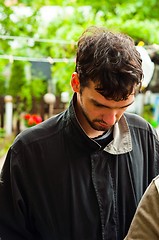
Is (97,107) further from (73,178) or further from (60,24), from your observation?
(60,24)

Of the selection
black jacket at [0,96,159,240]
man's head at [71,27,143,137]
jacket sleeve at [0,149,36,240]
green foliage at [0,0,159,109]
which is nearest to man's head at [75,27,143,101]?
man's head at [71,27,143,137]

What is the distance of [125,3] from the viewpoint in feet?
10.5

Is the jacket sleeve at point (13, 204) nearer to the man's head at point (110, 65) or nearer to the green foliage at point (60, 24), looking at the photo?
the man's head at point (110, 65)

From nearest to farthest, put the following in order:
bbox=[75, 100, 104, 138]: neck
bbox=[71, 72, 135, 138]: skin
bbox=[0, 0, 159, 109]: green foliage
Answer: bbox=[71, 72, 135, 138]: skin, bbox=[75, 100, 104, 138]: neck, bbox=[0, 0, 159, 109]: green foliage

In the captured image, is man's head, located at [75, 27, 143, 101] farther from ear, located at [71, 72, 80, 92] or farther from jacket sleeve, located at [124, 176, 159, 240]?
jacket sleeve, located at [124, 176, 159, 240]

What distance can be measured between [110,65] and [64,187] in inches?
12.9

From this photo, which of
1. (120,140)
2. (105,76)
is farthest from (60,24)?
(105,76)

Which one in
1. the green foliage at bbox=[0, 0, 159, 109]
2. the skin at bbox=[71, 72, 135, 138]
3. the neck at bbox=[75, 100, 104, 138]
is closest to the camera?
the skin at bbox=[71, 72, 135, 138]

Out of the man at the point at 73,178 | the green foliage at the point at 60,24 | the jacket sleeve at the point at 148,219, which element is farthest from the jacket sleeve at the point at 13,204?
the green foliage at the point at 60,24

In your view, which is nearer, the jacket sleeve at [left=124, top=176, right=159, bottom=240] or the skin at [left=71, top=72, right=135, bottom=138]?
the jacket sleeve at [left=124, top=176, right=159, bottom=240]

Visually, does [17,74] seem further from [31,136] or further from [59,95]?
[31,136]

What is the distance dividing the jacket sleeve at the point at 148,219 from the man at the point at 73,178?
181 mm

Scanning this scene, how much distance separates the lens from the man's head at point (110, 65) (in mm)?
833

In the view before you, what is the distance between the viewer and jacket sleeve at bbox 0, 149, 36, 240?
36.9 inches
